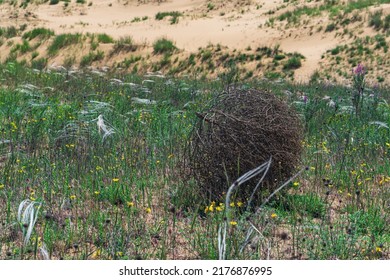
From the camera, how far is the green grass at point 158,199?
434cm

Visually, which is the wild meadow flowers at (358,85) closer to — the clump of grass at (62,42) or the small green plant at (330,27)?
the small green plant at (330,27)

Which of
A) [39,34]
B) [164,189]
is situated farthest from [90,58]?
[164,189]

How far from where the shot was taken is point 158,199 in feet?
18.6

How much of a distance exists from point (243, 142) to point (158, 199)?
1.16 meters

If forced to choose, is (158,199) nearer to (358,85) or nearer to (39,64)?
(358,85)

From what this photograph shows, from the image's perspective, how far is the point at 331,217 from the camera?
5.30 metres

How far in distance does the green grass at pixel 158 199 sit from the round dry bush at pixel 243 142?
0.62 ft

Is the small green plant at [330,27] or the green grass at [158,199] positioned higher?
the green grass at [158,199]

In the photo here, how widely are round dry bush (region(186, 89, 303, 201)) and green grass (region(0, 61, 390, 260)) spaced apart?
190 mm

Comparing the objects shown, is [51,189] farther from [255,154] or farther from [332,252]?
[332,252]

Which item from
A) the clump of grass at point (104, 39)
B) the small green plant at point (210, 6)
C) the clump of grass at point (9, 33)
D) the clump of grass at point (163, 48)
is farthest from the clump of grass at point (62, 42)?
the small green plant at point (210, 6)

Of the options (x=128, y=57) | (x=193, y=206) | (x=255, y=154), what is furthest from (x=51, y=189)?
(x=128, y=57)

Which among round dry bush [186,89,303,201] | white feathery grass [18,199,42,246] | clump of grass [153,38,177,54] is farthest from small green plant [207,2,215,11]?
white feathery grass [18,199,42,246]

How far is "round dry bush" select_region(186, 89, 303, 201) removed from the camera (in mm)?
5082
